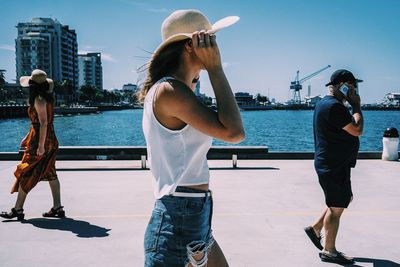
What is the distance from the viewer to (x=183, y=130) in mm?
1757

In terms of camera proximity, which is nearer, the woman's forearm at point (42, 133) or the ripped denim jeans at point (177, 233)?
the ripped denim jeans at point (177, 233)

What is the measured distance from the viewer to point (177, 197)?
72.9 inches

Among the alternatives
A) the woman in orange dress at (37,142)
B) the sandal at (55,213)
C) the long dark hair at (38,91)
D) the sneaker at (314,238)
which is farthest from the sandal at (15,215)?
the sneaker at (314,238)

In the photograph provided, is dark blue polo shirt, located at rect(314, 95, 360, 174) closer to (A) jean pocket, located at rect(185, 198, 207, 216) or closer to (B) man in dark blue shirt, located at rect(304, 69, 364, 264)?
(B) man in dark blue shirt, located at rect(304, 69, 364, 264)

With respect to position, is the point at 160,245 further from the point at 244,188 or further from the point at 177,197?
the point at 244,188

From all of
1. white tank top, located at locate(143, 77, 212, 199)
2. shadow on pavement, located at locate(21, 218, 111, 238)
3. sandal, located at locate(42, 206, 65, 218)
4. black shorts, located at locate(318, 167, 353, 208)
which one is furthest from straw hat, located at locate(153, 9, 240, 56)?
sandal, located at locate(42, 206, 65, 218)

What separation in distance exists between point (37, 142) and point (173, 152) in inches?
165

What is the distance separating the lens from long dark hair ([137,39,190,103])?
189 cm

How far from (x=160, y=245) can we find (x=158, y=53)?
883mm

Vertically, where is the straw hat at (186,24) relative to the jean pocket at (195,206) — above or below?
above

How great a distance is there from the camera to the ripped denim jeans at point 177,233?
6.08 feet

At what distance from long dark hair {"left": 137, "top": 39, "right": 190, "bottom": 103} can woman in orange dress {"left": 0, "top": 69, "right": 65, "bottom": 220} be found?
3789 millimetres

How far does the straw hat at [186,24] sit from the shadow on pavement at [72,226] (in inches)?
146

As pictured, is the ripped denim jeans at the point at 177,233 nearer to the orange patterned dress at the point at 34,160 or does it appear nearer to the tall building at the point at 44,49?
the orange patterned dress at the point at 34,160
